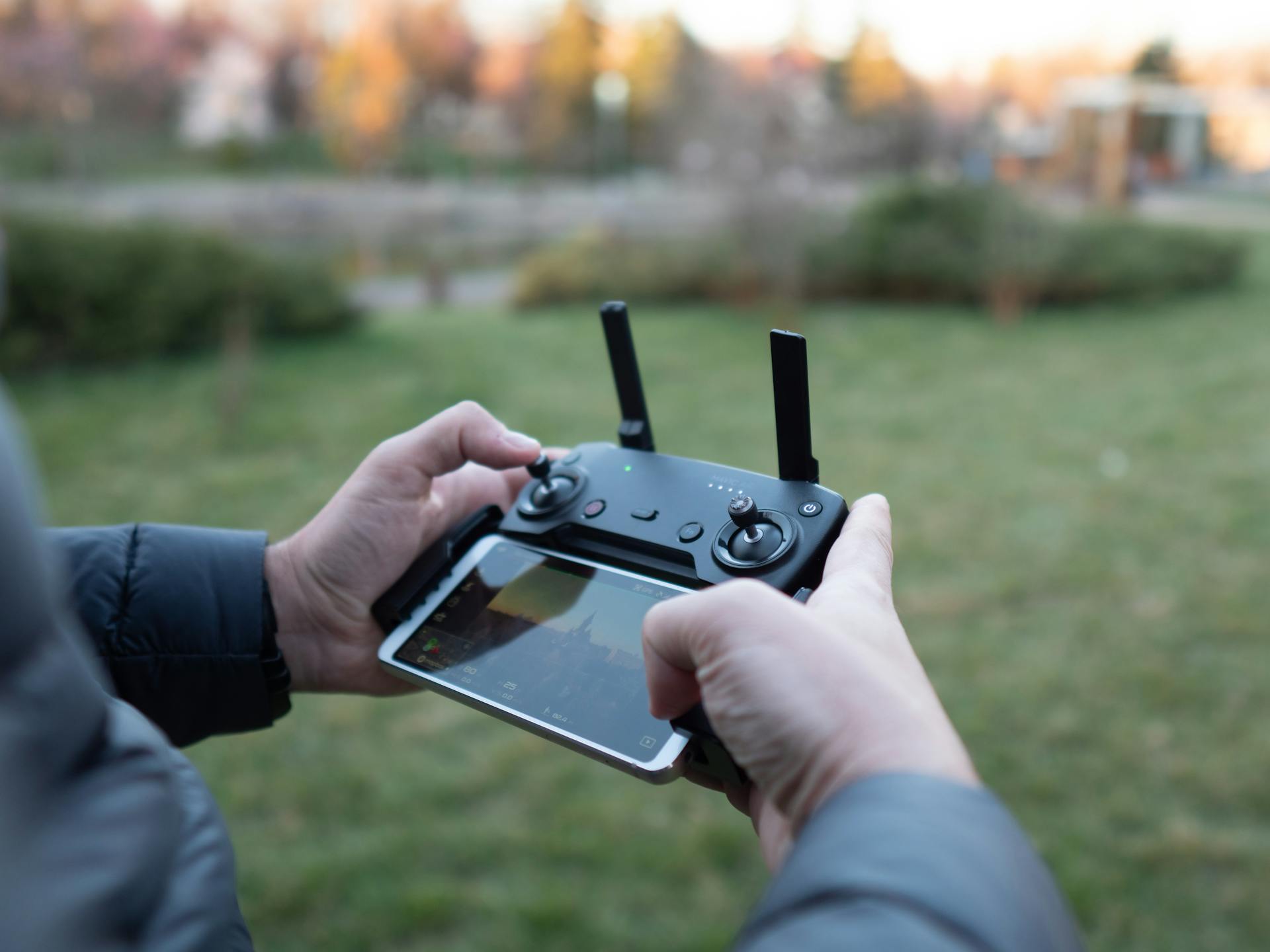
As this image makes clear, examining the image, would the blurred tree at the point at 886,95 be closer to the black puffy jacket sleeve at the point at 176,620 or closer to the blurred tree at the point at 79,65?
the blurred tree at the point at 79,65

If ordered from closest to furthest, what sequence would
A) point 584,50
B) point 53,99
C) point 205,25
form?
1. point 53,99
2. point 584,50
3. point 205,25

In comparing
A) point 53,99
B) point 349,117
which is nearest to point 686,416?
point 349,117

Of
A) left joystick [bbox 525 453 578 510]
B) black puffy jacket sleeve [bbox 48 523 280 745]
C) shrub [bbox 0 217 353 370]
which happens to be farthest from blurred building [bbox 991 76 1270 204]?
black puffy jacket sleeve [bbox 48 523 280 745]

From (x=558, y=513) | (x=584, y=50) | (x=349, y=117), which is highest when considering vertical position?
(x=584, y=50)

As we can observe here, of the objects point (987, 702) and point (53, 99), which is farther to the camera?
point (53, 99)

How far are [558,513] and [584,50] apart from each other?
34.0 metres

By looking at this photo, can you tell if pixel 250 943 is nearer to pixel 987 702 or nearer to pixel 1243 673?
pixel 987 702

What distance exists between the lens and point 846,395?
21.4 feet

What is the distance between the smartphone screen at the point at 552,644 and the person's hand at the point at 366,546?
0.15m

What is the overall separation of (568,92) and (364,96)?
6960 millimetres

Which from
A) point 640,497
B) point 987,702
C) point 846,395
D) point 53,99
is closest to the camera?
point 640,497

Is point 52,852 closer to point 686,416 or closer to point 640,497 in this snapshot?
point 640,497

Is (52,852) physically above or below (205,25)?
below

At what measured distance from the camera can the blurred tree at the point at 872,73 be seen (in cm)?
3606
